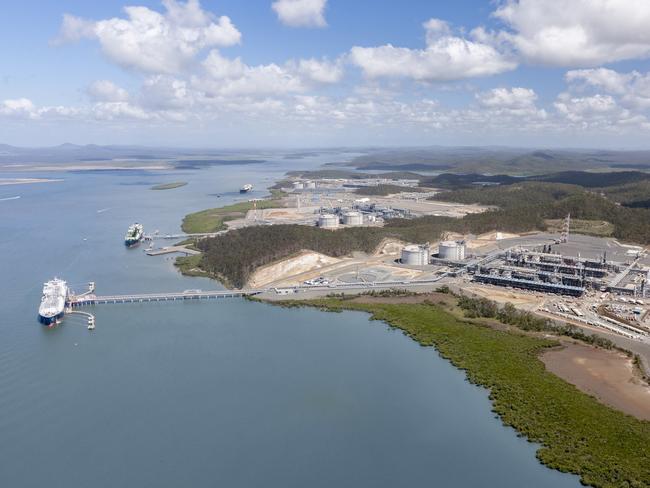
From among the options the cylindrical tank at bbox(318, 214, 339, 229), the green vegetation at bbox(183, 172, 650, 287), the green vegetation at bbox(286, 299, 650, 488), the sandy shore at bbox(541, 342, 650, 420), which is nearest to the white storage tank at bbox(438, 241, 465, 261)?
the green vegetation at bbox(183, 172, 650, 287)

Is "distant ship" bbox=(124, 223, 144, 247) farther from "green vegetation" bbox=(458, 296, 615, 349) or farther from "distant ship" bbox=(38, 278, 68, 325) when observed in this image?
"green vegetation" bbox=(458, 296, 615, 349)

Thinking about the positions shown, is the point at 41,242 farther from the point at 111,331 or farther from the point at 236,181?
the point at 236,181

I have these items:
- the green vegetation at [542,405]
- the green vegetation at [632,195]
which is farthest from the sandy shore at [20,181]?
the green vegetation at [632,195]

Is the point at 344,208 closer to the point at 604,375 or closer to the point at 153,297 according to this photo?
the point at 153,297

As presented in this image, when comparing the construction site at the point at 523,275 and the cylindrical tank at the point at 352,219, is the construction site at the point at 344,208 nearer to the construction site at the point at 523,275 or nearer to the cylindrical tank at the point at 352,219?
the cylindrical tank at the point at 352,219

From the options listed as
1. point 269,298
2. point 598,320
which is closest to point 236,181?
point 269,298

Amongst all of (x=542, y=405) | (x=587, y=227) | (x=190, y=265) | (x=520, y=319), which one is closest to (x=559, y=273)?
(x=520, y=319)

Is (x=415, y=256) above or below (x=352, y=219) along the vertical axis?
below

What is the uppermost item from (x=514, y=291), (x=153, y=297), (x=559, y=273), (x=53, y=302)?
(x=559, y=273)

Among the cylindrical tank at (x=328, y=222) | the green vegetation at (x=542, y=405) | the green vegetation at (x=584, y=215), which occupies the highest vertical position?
the green vegetation at (x=584, y=215)
